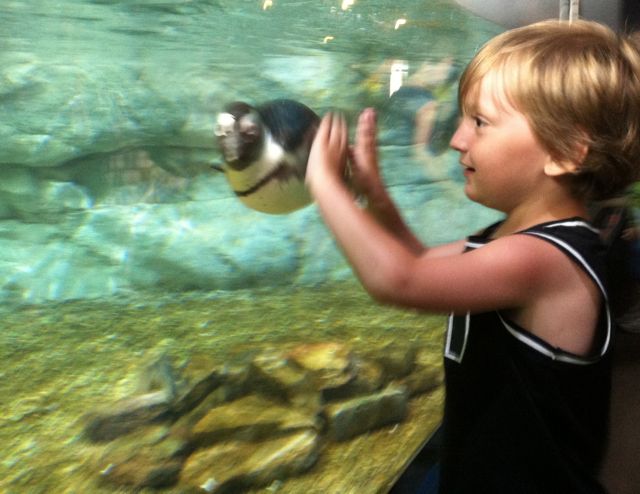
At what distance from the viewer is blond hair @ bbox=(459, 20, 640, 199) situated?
1.12m

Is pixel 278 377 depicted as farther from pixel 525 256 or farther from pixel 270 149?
pixel 525 256

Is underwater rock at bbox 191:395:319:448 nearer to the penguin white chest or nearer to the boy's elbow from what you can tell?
the penguin white chest

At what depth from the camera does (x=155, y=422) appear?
1580mm

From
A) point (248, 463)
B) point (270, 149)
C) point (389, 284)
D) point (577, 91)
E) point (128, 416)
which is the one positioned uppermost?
point (577, 91)

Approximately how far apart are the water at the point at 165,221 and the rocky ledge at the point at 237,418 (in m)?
0.01

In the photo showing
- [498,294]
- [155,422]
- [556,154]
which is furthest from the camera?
[155,422]

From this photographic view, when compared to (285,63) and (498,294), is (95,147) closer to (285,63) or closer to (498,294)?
(285,63)

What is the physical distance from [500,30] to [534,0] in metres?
0.12

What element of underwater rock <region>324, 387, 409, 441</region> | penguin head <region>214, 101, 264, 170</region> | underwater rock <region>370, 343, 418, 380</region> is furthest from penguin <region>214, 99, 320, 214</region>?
underwater rock <region>370, 343, 418, 380</region>

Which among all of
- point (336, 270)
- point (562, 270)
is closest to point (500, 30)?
point (336, 270)

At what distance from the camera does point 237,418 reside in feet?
5.49

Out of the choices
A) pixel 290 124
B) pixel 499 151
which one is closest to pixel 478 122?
pixel 499 151

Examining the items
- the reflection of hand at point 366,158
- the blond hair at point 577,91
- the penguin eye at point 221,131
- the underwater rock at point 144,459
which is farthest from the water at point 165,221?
the blond hair at point 577,91

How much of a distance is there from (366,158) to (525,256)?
10.3 inches
